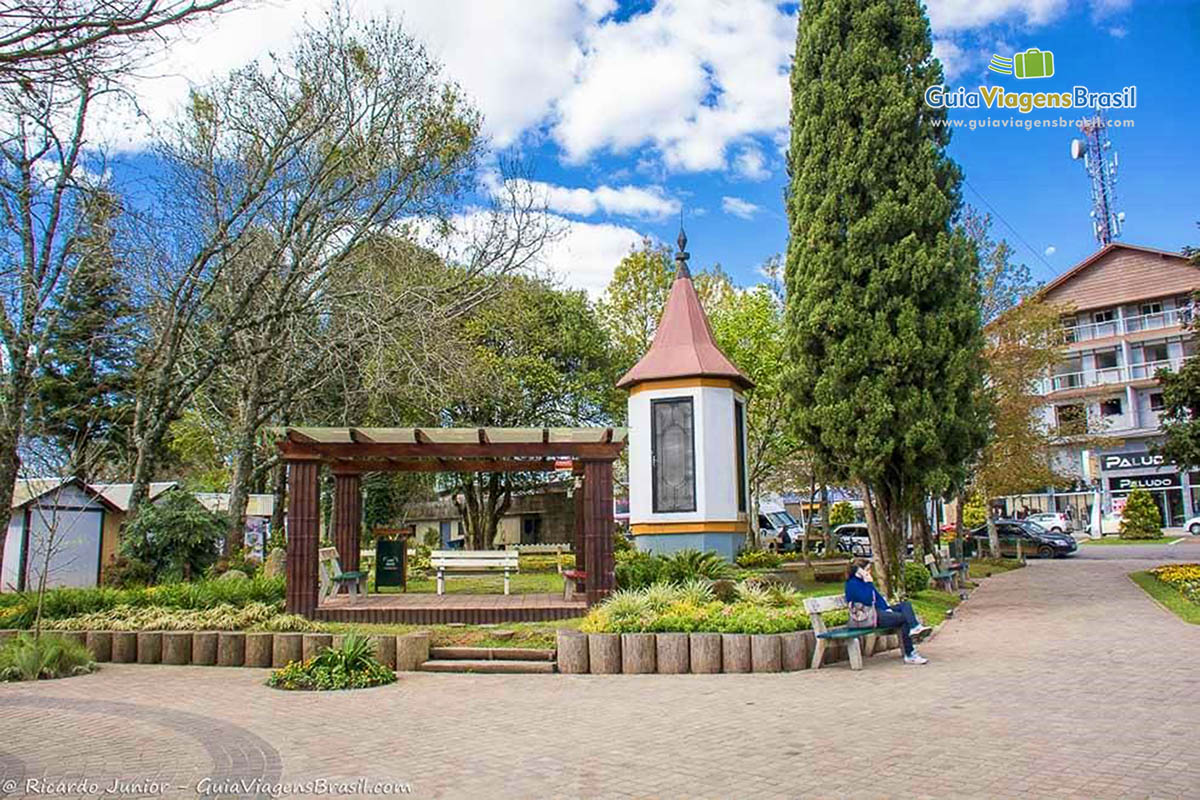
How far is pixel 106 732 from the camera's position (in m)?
7.60

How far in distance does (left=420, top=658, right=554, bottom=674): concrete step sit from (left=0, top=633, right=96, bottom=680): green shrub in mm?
4424

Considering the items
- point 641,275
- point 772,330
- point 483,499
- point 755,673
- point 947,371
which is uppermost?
point 641,275

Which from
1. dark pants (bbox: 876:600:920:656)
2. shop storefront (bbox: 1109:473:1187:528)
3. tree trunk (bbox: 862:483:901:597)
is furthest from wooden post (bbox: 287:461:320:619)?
shop storefront (bbox: 1109:473:1187:528)

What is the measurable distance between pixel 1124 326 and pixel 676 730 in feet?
157

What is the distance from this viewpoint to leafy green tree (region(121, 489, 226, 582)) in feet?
55.0

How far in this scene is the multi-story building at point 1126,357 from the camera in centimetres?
4475

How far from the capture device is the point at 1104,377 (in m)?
47.4

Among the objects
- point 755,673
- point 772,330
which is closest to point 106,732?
point 755,673

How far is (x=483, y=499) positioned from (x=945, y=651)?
23.6m

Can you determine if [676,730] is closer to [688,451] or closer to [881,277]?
[881,277]

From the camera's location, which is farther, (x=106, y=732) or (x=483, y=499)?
(x=483, y=499)

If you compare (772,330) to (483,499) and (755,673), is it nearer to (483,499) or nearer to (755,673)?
(483,499)

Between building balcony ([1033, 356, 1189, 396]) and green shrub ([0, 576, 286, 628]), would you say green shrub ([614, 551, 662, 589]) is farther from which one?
building balcony ([1033, 356, 1189, 396])

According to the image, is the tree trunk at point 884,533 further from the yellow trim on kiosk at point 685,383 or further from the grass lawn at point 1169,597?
the grass lawn at point 1169,597
